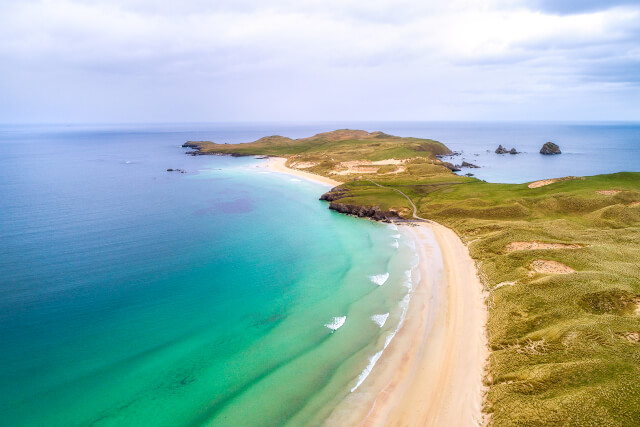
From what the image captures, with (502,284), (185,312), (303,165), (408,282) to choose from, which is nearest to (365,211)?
(408,282)

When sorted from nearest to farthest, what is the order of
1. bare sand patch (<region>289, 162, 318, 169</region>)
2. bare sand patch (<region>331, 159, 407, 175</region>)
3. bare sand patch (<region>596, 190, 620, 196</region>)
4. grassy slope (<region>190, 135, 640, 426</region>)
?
grassy slope (<region>190, 135, 640, 426</region>) < bare sand patch (<region>596, 190, 620, 196</region>) < bare sand patch (<region>331, 159, 407, 175</region>) < bare sand patch (<region>289, 162, 318, 169</region>)

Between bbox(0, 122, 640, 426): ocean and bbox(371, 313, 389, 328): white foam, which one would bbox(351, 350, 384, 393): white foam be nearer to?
bbox(0, 122, 640, 426): ocean

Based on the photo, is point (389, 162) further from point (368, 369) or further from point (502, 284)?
point (368, 369)

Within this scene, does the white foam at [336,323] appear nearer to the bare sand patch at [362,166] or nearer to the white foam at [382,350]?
the white foam at [382,350]

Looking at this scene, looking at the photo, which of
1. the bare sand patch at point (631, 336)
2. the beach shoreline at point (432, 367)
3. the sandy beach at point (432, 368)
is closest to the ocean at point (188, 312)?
the beach shoreline at point (432, 367)

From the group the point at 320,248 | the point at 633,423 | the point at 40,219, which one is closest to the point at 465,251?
the point at 320,248

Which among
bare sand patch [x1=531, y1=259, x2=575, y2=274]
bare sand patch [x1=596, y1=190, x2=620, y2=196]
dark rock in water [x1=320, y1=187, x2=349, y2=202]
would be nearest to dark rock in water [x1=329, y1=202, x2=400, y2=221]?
dark rock in water [x1=320, y1=187, x2=349, y2=202]

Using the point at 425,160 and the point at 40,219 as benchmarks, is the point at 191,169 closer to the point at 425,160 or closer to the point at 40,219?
the point at 40,219
